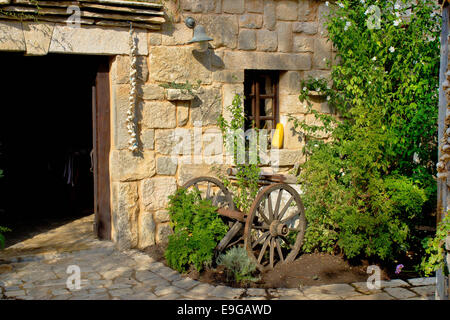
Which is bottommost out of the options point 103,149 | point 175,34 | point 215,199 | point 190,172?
point 215,199

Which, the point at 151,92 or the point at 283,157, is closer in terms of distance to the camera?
the point at 151,92

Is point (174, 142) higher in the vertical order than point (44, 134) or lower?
lower

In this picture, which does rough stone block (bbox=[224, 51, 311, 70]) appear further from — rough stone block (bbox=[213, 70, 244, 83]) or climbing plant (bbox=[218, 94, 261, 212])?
climbing plant (bbox=[218, 94, 261, 212])

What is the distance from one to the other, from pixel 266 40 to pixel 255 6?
418 millimetres

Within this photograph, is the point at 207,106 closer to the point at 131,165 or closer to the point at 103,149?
the point at 131,165

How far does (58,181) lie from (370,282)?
5.87 m

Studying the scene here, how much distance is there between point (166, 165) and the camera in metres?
5.81

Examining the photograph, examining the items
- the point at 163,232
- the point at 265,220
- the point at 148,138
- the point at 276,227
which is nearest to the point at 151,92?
the point at 148,138

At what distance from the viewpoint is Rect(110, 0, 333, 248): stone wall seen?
567cm

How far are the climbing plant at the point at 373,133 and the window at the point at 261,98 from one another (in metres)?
0.34

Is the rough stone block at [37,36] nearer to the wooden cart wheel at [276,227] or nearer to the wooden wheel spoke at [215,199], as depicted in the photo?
the wooden wheel spoke at [215,199]

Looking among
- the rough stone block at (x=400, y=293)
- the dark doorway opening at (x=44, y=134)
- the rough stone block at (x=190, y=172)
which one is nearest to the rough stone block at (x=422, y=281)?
the rough stone block at (x=400, y=293)

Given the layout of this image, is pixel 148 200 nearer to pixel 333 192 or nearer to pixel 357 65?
pixel 333 192

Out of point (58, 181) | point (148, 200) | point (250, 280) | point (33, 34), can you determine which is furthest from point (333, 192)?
point (58, 181)
